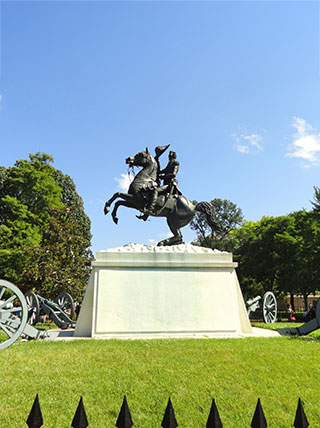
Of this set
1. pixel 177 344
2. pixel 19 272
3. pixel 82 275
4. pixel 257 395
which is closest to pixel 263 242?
pixel 82 275

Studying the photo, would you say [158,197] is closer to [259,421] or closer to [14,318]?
[14,318]

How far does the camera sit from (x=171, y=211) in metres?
11.9

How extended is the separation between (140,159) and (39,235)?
58.4ft

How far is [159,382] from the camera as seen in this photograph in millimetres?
4914

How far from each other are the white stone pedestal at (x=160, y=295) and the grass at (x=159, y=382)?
7.47ft

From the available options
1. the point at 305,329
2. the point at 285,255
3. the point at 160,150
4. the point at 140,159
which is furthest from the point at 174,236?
the point at 285,255

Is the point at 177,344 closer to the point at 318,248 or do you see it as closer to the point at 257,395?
the point at 257,395

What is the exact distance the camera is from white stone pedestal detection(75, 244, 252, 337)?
9.66 meters

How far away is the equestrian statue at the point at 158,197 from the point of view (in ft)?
37.2

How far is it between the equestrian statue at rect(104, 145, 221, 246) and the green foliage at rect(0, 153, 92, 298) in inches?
436

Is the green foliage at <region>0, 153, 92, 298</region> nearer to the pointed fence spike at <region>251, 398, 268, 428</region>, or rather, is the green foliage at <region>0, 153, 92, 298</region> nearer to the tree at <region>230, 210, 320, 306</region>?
the tree at <region>230, 210, 320, 306</region>

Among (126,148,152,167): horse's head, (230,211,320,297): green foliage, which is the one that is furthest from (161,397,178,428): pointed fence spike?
(230,211,320,297): green foliage

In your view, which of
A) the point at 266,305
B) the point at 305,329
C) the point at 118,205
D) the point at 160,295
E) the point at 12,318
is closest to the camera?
the point at 12,318

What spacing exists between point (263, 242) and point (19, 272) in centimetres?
2066
